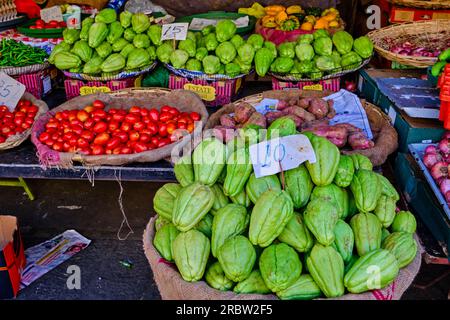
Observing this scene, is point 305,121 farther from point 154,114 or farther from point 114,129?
point 114,129

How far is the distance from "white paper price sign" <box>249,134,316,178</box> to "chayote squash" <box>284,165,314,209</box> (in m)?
0.07

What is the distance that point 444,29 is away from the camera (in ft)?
13.8

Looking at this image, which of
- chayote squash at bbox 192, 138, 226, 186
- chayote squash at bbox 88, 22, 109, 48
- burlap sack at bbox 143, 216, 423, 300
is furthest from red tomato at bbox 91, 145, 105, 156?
chayote squash at bbox 88, 22, 109, 48

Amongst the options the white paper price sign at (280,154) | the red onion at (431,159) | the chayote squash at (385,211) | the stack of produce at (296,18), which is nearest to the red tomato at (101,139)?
the white paper price sign at (280,154)

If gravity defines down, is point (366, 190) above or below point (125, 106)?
above

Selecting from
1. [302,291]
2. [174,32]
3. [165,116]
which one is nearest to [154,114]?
[165,116]

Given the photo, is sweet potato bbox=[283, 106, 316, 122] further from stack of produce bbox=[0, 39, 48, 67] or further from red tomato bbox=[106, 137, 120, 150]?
stack of produce bbox=[0, 39, 48, 67]

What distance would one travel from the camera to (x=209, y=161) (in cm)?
197

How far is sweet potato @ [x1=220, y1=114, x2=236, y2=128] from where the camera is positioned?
288 centimetres

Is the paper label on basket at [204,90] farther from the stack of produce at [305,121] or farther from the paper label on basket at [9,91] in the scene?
the paper label on basket at [9,91]

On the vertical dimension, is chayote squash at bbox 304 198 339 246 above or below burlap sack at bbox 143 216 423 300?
above

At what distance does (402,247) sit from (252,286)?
59 centimetres

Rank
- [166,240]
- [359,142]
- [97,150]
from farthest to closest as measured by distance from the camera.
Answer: [97,150]
[359,142]
[166,240]

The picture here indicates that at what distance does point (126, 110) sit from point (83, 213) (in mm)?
938
